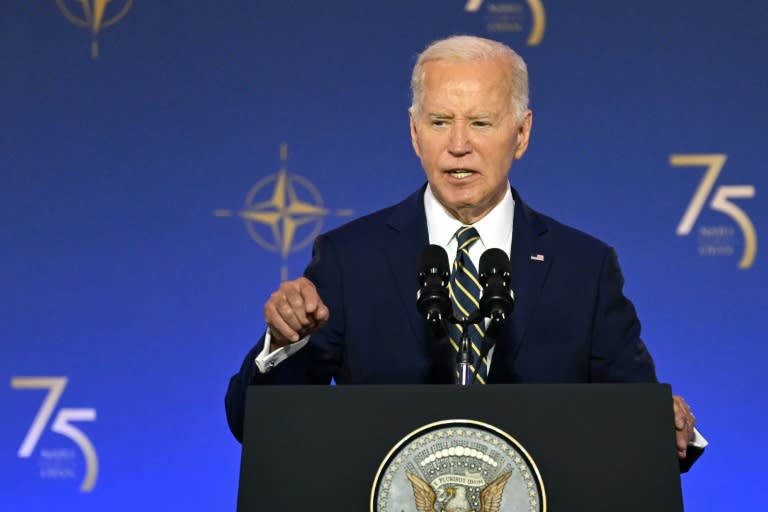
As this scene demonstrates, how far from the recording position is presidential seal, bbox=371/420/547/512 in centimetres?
129

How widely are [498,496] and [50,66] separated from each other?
242 centimetres

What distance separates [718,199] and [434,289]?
1817 mm

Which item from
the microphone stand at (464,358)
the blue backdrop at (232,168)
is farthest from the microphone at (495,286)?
the blue backdrop at (232,168)

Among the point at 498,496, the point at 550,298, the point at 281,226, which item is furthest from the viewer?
the point at 281,226

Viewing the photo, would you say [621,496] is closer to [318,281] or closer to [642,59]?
[318,281]

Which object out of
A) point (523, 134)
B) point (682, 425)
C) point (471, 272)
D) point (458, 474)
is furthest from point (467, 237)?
point (458, 474)

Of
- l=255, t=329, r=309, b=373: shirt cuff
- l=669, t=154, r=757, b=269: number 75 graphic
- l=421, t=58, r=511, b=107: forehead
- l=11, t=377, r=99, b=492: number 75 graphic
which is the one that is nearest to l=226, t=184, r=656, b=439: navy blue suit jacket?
l=255, t=329, r=309, b=373: shirt cuff

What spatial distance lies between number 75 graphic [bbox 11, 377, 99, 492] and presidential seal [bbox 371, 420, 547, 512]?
1991 mm

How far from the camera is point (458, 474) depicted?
1306 millimetres

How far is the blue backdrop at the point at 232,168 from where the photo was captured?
311 centimetres

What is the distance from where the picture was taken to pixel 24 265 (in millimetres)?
3219

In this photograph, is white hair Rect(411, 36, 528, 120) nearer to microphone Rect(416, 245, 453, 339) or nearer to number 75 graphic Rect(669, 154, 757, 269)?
microphone Rect(416, 245, 453, 339)

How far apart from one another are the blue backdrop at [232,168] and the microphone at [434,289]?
1611mm

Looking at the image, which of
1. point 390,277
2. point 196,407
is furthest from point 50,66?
point 390,277
